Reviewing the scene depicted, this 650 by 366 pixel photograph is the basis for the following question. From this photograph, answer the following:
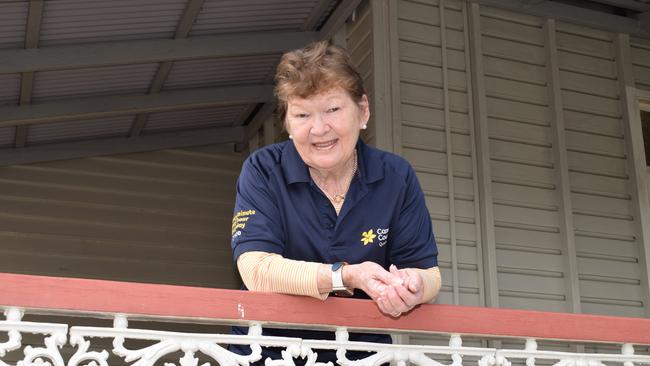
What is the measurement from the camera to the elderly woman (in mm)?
2072

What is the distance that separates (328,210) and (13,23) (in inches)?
180

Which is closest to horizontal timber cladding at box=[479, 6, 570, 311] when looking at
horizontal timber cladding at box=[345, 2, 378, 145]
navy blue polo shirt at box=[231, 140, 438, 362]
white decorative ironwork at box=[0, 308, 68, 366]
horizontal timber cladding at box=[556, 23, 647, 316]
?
horizontal timber cladding at box=[556, 23, 647, 316]

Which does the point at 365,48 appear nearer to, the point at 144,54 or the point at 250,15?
the point at 250,15

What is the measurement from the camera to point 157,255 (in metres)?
9.31

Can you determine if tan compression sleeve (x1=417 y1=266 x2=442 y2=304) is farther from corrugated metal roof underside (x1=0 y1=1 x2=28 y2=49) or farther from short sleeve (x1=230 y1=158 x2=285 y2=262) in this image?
corrugated metal roof underside (x1=0 y1=1 x2=28 y2=49)

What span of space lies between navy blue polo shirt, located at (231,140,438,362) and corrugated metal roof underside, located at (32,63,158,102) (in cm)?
525

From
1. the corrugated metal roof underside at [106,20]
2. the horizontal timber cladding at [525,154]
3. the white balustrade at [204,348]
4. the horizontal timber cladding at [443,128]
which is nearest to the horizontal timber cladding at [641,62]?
the horizontal timber cladding at [525,154]

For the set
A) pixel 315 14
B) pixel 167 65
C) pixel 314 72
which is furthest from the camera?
pixel 167 65

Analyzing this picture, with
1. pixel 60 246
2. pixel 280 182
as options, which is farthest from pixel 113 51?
pixel 280 182

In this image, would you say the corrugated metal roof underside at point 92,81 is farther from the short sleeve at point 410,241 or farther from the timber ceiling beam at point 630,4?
the short sleeve at point 410,241

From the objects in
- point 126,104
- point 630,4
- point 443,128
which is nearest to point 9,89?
point 126,104

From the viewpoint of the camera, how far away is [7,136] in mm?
8633

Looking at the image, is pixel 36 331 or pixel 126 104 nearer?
pixel 36 331

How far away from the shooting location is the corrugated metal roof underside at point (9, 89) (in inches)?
274
